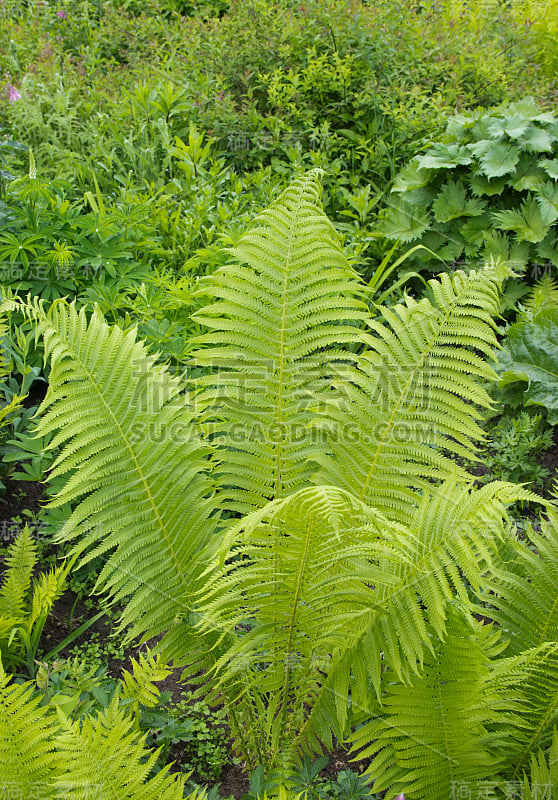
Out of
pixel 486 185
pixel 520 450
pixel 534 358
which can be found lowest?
pixel 520 450

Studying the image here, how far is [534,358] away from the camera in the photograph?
3.11m

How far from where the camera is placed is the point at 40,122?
403cm

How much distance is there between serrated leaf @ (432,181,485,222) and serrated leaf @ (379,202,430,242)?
85mm

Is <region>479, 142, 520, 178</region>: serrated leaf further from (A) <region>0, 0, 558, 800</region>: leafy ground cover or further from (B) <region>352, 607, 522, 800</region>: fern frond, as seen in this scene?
(B) <region>352, 607, 522, 800</region>: fern frond

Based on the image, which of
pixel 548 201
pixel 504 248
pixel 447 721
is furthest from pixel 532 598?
pixel 548 201

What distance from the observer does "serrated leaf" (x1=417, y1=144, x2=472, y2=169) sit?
3.75 metres

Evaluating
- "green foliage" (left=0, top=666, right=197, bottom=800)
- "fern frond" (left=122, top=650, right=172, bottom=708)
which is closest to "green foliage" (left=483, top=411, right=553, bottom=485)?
"fern frond" (left=122, top=650, right=172, bottom=708)

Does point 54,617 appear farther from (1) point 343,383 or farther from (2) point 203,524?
(1) point 343,383

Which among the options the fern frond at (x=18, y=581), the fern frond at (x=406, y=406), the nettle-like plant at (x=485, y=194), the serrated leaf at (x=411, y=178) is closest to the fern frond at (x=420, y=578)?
the fern frond at (x=406, y=406)

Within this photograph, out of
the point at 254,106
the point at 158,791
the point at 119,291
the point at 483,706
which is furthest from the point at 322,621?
the point at 254,106

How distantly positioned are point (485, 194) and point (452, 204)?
192 millimetres

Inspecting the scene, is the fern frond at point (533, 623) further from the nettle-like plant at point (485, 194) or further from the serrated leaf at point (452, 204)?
the serrated leaf at point (452, 204)

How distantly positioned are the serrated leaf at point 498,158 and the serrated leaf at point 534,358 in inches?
37.8

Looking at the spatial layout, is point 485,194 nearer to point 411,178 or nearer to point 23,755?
point 411,178
